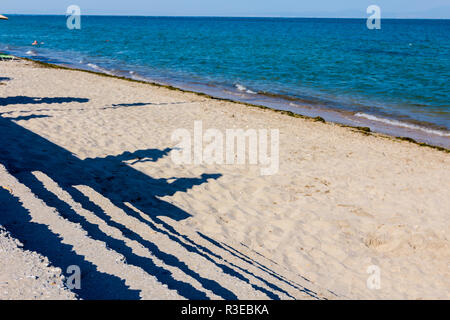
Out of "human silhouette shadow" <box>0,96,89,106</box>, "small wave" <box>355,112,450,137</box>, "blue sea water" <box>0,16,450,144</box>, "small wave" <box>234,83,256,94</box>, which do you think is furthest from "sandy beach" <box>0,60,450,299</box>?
"small wave" <box>234,83,256,94</box>

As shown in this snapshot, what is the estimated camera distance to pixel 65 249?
3852 millimetres

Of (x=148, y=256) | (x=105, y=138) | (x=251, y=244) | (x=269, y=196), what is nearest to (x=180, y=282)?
(x=148, y=256)

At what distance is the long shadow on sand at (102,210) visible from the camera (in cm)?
369

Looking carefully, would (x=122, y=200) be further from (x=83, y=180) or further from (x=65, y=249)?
(x=65, y=249)

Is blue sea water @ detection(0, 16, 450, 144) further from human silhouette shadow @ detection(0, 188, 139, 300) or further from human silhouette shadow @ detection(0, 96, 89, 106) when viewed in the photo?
human silhouette shadow @ detection(0, 188, 139, 300)

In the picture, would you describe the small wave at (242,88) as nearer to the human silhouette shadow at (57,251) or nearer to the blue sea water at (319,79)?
the blue sea water at (319,79)

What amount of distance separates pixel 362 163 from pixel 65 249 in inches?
323

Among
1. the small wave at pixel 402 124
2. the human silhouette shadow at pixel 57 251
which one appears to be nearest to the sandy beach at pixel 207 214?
the human silhouette shadow at pixel 57 251

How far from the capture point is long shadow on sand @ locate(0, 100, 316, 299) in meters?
3.69

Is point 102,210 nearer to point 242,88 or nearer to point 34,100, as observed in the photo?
point 34,100
